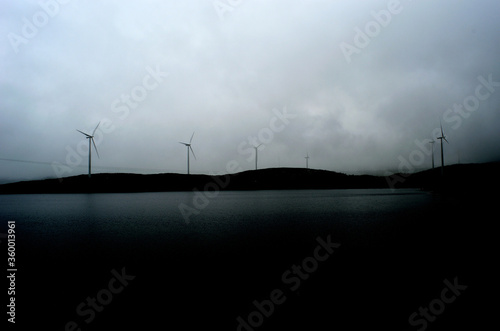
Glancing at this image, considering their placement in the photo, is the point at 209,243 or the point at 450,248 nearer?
the point at 450,248

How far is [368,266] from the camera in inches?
504

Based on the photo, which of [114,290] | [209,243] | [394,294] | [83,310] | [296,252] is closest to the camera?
[83,310]

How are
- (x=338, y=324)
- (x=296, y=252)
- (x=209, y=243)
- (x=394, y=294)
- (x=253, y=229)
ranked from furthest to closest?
(x=253, y=229) → (x=209, y=243) → (x=296, y=252) → (x=394, y=294) → (x=338, y=324)

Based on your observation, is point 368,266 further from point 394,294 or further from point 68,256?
point 68,256

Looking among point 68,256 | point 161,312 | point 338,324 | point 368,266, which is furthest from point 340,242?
point 68,256

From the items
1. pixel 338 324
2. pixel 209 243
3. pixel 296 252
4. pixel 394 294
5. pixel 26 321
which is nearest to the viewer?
pixel 338 324

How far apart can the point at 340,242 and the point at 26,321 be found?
618 inches

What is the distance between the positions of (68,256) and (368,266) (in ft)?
50.2

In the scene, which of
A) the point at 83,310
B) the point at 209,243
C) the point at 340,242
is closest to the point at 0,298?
the point at 83,310

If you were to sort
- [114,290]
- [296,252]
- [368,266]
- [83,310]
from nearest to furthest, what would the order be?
[83,310] < [114,290] < [368,266] < [296,252]

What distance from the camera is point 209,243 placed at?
18656 millimetres

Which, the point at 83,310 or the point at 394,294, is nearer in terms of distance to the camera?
the point at 83,310

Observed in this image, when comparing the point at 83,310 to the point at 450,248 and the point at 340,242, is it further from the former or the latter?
the point at 450,248

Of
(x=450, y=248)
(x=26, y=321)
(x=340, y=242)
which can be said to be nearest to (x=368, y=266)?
(x=340, y=242)
